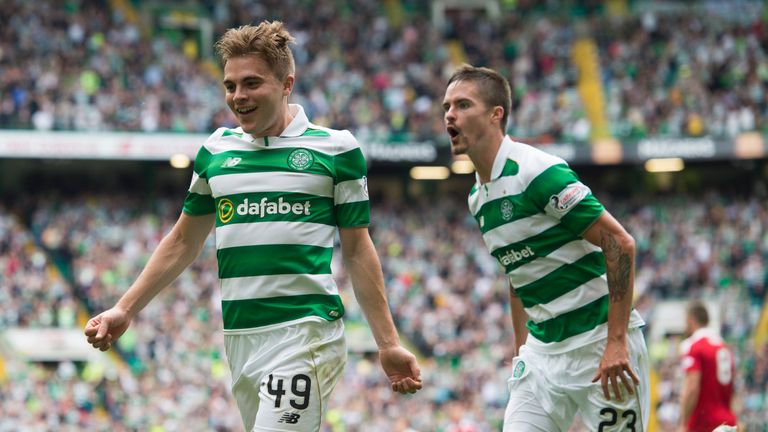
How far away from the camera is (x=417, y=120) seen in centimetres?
2569

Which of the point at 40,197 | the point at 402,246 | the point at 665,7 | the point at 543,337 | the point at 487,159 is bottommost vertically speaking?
the point at 543,337

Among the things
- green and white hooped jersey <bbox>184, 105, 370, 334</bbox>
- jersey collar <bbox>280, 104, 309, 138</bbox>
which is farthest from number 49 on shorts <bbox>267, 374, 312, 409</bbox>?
jersey collar <bbox>280, 104, 309, 138</bbox>

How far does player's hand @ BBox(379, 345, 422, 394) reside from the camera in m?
4.31

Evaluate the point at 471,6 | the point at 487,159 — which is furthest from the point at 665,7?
the point at 487,159

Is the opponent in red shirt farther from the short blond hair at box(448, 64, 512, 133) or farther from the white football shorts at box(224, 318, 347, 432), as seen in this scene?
the white football shorts at box(224, 318, 347, 432)

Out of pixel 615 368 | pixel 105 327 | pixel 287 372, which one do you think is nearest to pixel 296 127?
pixel 287 372

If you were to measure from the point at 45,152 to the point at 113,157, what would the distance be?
4.74 ft

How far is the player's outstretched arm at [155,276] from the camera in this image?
14.7ft

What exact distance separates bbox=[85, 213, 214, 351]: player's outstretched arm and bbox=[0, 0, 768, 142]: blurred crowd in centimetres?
1863

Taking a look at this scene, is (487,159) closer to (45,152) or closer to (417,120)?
(45,152)

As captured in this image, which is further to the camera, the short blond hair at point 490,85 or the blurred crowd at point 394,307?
the blurred crowd at point 394,307

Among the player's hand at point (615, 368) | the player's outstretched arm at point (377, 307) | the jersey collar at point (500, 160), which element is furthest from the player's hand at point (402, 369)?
the jersey collar at point (500, 160)

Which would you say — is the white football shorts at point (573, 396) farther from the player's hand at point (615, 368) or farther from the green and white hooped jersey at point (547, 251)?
the player's hand at point (615, 368)

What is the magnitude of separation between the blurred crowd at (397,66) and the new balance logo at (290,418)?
63.7 feet
